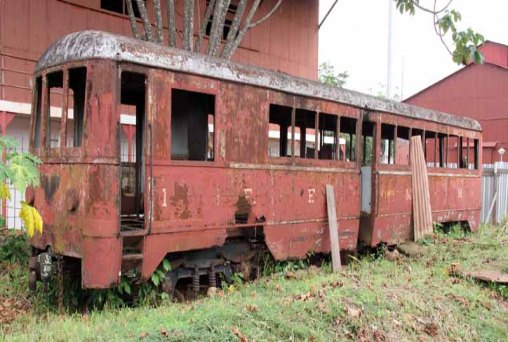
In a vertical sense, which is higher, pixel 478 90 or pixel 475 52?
pixel 478 90

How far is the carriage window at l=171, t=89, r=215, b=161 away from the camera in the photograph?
23.5ft

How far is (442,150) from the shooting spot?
11.9 meters

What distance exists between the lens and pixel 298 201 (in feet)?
25.6

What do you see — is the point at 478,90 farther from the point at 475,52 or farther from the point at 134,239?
the point at 134,239

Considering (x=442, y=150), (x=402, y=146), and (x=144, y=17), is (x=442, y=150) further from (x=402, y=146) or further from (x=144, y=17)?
(x=144, y=17)

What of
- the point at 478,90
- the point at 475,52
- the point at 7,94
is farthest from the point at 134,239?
the point at 478,90

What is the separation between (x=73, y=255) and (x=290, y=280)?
2960mm

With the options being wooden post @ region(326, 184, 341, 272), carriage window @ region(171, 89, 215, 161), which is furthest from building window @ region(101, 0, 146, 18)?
wooden post @ region(326, 184, 341, 272)

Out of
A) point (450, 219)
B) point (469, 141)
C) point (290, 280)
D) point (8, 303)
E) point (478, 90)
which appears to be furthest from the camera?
point (478, 90)

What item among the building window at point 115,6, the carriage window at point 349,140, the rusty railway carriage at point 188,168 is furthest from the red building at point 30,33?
the carriage window at point 349,140

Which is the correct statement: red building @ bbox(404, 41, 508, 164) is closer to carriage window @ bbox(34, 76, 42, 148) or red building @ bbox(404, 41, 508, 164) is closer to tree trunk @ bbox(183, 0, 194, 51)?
tree trunk @ bbox(183, 0, 194, 51)

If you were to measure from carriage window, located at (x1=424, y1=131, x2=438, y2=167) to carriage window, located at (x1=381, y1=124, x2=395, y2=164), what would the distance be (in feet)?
4.22

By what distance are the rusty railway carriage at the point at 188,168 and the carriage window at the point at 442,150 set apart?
266 cm

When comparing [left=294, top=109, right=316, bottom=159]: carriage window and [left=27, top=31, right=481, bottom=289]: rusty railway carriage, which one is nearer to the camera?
[left=27, top=31, right=481, bottom=289]: rusty railway carriage
